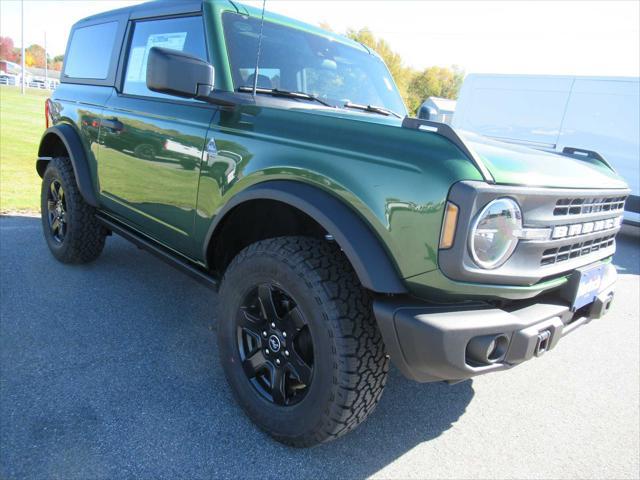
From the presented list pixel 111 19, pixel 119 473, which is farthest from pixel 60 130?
pixel 119 473

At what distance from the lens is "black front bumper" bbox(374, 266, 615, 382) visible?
1.65 meters

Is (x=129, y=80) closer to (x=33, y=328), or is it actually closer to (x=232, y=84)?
(x=232, y=84)

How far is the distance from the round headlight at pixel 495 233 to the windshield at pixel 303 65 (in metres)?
1.34

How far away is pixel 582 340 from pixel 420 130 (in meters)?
2.87

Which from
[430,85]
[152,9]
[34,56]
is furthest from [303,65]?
[34,56]

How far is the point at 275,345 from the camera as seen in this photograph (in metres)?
2.22

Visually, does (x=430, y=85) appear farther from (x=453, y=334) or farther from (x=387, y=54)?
(x=453, y=334)

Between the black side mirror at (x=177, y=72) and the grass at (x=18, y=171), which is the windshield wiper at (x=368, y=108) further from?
the grass at (x=18, y=171)

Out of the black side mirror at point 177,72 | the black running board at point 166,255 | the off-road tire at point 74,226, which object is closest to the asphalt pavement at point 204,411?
the off-road tire at point 74,226

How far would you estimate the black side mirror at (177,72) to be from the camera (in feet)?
6.94

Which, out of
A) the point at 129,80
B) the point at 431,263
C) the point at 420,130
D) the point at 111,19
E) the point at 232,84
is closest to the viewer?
the point at 431,263

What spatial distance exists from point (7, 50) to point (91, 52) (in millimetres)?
117818

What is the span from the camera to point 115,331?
3100 millimetres

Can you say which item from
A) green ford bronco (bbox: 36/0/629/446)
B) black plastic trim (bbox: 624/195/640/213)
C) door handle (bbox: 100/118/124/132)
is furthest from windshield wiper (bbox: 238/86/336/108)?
black plastic trim (bbox: 624/195/640/213)
